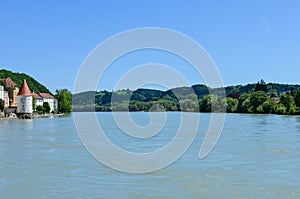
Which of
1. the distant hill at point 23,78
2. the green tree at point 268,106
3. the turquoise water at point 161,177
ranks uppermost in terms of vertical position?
the distant hill at point 23,78

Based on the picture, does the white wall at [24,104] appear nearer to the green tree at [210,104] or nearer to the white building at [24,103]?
the white building at [24,103]

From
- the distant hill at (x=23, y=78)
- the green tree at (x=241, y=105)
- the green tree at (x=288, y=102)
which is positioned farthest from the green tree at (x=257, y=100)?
the distant hill at (x=23, y=78)

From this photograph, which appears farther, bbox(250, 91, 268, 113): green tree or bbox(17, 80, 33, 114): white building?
bbox(250, 91, 268, 113): green tree

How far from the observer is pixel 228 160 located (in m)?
15.6

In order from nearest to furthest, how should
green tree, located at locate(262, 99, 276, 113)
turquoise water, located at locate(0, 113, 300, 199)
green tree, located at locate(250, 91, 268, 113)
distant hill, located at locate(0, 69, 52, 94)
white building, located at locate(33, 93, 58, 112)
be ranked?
1. turquoise water, located at locate(0, 113, 300, 199)
2. green tree, located at locate(262, 99, 276, 113)
3. green tree, located at locate(250, 91, 268, 113)
4. white building, located at locate(33, 93, 58, 112)
5. distant hill, located at locate(0, 69, 52, 94)

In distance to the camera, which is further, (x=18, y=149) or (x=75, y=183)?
(x=18, y=149)

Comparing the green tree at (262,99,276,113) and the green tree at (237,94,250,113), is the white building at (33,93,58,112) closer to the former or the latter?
the green tree at (237,94,250,113)

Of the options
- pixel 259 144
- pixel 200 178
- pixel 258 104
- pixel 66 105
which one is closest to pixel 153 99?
pixel 66 105

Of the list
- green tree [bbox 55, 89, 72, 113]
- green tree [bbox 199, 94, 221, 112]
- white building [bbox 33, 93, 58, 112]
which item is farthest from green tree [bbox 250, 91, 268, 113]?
white building [bbox 33, 93, 58, 112]

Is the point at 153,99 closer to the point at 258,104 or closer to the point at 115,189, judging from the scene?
the point at 258,104

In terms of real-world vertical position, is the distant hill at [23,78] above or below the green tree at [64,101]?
above

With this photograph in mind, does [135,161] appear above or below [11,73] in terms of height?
below

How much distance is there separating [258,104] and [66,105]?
150ft

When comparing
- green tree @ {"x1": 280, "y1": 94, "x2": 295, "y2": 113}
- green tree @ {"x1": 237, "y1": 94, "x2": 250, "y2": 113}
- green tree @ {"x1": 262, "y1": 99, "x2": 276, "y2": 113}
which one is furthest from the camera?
green tree @ {"x1": 237, "y1": 94, "x2": 250, "y2": 113}
